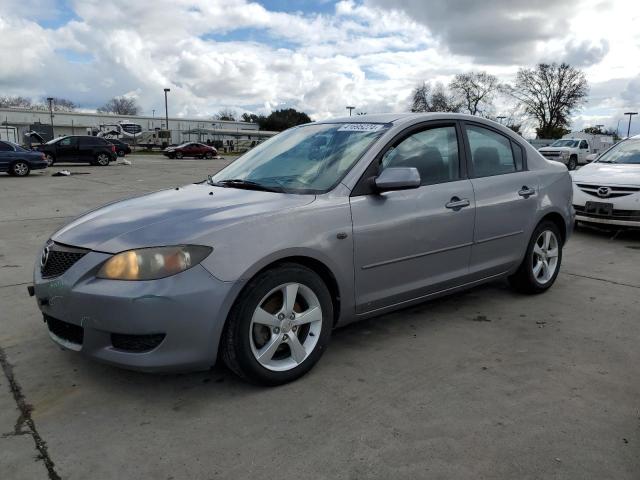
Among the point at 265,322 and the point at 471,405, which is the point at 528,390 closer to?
the point at 471,405

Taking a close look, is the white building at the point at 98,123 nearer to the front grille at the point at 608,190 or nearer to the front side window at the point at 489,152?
the front grille at the point at 608,190

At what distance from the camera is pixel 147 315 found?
2.58 metres

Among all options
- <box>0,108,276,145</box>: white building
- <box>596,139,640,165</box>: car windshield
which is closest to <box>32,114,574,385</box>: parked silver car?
<box>596,139,640,165</box>: car windshield

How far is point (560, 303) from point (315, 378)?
8.49ft

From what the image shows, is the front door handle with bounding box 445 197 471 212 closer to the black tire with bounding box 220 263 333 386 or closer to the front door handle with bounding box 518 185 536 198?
the front door handle with bounding box 518 185 536 198

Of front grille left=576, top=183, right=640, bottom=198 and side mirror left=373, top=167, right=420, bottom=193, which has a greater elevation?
side mirror left=373, top=167, right=420, bottom=193

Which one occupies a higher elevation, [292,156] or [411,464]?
[292,156]

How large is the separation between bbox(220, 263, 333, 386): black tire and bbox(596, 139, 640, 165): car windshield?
7.24m

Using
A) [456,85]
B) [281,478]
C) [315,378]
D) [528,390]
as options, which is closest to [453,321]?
[528,390]

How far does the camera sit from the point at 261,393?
2936mm

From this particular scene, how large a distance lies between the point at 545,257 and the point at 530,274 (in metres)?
0.32

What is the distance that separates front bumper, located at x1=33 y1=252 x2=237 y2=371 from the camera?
259cm

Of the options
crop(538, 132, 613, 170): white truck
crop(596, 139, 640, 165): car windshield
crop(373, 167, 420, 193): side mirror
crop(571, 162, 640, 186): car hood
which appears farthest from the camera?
crop(538, 132, 613, 170): white truck

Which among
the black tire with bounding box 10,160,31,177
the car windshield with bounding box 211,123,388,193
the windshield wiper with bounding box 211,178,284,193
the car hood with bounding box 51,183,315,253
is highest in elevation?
the black tire with bounding box 10,160,31,177
